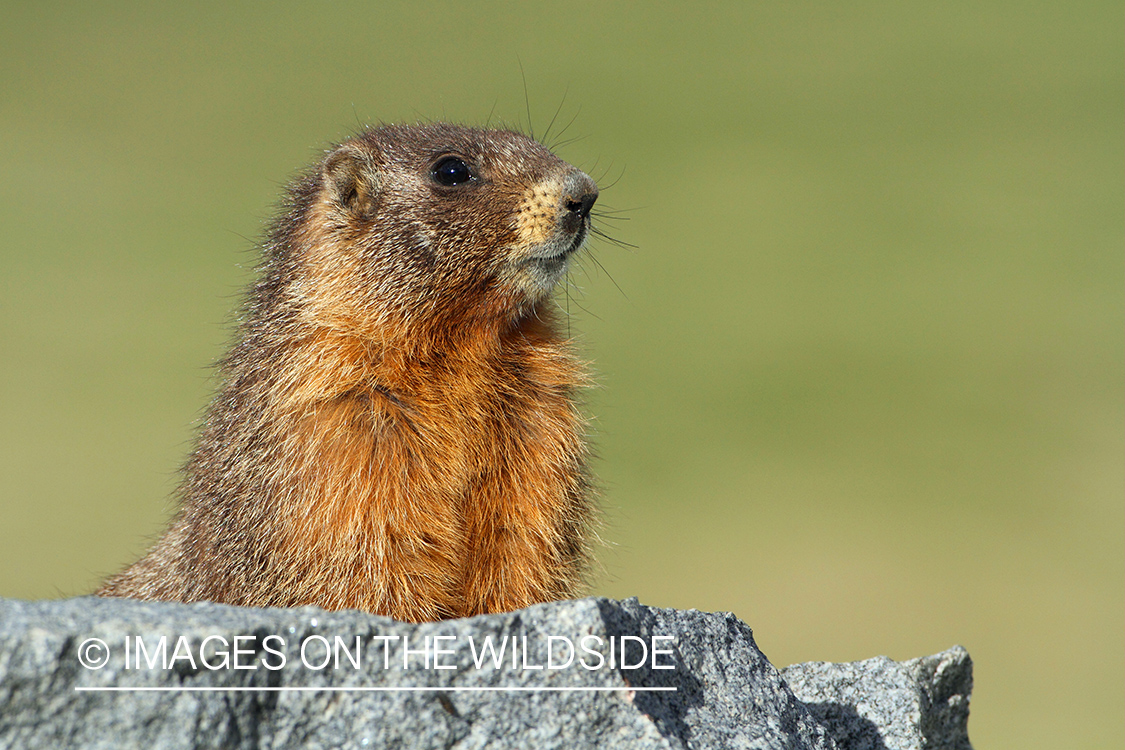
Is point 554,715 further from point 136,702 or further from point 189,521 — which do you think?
point 189,521

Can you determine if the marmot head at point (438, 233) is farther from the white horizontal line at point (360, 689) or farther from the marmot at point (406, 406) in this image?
Answer: the white horizontal line at point (360, 689)

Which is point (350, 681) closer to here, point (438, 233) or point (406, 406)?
point (406, 406)

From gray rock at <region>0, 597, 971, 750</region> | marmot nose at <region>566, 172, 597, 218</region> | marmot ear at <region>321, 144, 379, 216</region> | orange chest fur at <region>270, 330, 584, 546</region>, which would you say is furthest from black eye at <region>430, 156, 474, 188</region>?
gray rock at <region>0, 597, 971, 750</region>

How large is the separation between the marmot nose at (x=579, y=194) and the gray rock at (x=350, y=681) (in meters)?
1.76

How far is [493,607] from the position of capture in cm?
386

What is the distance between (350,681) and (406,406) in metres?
1.42

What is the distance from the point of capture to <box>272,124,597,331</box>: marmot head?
402 centimetres

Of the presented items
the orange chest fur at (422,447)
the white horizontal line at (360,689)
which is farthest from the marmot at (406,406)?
the white horizontal line at (360,689)

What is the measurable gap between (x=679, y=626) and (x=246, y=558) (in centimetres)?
166

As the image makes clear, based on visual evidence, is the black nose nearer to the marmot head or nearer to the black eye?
the marmot head

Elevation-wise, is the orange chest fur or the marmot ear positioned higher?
the marmot ear

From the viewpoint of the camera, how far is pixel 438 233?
410 cm

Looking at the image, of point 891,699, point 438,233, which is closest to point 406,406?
point 438,233

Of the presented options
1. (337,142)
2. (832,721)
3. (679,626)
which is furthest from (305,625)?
(337,142)
